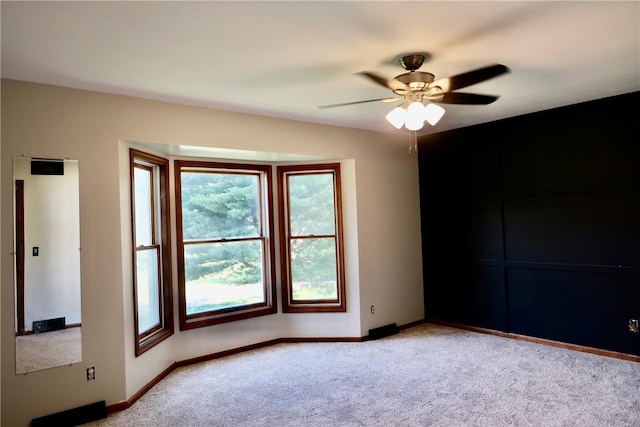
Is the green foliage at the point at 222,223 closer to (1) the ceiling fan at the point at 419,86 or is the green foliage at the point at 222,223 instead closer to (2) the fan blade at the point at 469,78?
(1) the ceiling fan at the point at 419,86

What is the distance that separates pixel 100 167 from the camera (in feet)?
10.7

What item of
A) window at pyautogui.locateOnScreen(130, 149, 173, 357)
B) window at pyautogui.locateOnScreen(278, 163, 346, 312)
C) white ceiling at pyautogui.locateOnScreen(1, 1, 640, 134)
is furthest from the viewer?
window at pyautogui.locateOnScreen(278, 163, 346, 312)

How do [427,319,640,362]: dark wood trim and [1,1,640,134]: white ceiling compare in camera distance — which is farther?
[427,319,640,362]: dark wood trim

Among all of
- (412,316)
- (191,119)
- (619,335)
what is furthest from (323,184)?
(619,335)

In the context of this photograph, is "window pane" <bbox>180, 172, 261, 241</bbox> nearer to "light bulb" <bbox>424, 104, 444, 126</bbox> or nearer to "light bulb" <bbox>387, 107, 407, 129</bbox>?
"light bulb" <bbox>387, 107, 407, 129</bbox>

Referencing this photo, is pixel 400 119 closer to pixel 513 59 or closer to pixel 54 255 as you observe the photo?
pixel 513 59

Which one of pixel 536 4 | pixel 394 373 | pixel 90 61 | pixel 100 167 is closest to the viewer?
pixel 536 4

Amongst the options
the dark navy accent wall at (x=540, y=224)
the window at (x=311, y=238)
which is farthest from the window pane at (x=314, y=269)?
the dark navy accent wall at (x=540, y=224)

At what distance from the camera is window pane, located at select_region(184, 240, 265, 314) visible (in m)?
4.38

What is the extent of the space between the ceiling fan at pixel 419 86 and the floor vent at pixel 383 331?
2.94 meters

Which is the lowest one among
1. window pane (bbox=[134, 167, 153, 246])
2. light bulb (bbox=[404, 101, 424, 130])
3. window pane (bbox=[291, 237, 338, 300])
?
window pane (bbox=[291, 237, 338, 300])

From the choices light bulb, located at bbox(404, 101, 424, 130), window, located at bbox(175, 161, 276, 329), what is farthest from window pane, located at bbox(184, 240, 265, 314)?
light bulb, located at bbox(404, 101, 424, 130)

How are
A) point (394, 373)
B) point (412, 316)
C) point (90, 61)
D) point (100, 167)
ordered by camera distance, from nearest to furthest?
point (90, 61) < point (100, 167) < point (394, 373) < point (412, 316)

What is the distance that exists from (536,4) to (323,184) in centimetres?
316
